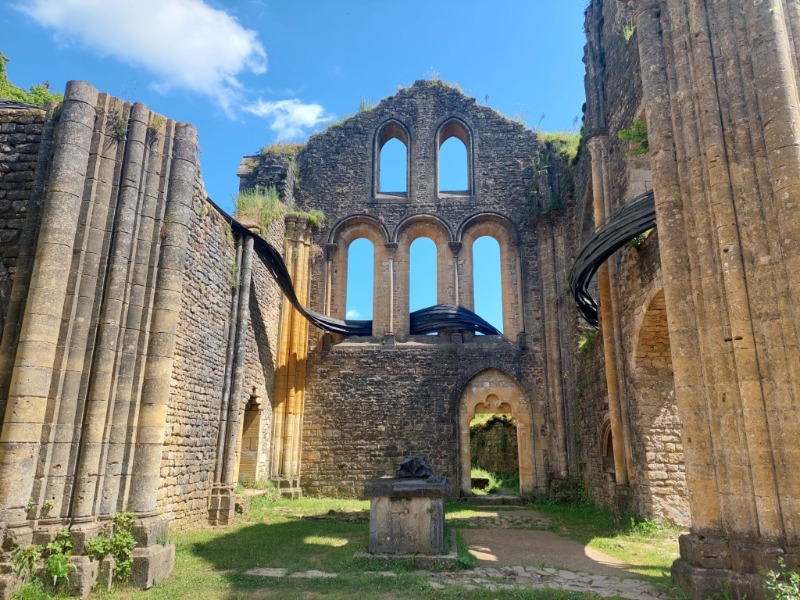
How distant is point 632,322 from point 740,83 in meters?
5.05

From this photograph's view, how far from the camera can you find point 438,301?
51.0ft

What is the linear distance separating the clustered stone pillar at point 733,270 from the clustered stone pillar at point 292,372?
34.2ft

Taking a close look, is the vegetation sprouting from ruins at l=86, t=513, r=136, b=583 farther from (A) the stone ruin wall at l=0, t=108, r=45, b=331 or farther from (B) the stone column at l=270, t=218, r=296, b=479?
(B) the stone column at l=270, t=218, r=296, b=479

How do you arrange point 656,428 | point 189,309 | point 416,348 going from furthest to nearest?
point 416,348, point 656,428, point 189,309

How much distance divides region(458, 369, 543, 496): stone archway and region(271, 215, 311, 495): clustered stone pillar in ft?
14.0

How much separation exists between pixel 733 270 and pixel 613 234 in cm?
381

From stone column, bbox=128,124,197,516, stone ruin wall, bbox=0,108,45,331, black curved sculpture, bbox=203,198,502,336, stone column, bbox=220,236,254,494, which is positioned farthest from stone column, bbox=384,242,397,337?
stone ruin wall, bbox=0,108,45,331

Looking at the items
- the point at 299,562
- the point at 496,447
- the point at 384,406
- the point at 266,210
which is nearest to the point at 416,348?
the point at 384,406

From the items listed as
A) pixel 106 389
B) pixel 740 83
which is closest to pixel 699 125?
pixel 740 83

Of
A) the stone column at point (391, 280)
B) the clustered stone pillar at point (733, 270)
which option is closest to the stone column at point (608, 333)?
the clustered stone pillar at point (733, 270)

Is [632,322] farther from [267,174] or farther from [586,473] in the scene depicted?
[267,174]

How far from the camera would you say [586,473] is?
12891 millimetres

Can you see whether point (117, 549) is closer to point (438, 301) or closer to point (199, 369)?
point (199, 369)

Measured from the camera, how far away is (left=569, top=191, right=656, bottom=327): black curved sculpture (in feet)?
27.0
